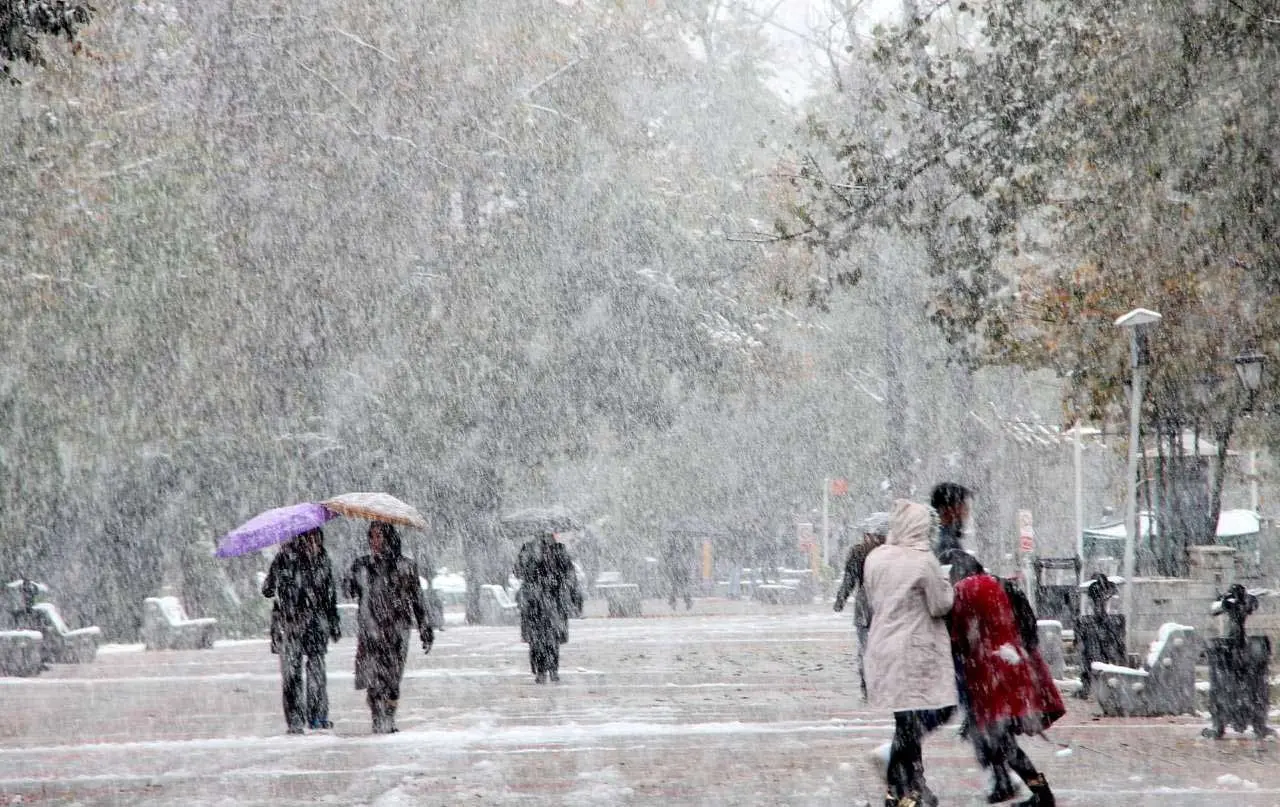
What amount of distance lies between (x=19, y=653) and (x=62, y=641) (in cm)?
309

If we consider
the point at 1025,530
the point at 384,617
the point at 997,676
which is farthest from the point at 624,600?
the point at 997,676

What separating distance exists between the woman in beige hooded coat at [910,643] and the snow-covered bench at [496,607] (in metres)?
31.5

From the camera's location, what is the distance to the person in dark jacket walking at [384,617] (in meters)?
14.0

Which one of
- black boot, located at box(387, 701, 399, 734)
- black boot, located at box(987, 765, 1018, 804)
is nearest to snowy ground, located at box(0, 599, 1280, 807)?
black boot, located at box(387, 701, 399, 734)

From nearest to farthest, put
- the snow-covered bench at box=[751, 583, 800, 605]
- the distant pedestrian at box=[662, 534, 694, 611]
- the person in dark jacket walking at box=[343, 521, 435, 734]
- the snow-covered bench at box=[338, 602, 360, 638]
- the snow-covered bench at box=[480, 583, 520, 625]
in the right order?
the person in dark jacket walking at box=[343, 521, 435, 734], the snow-covered bench at box=[338, 602, 360, 638], the snow-covered bench at box=[480, 583, 520, 625], the distant pedestrian at box=[662, 534, 694, 611], the snow-covered bench at box=[751, 583, 800, 605]

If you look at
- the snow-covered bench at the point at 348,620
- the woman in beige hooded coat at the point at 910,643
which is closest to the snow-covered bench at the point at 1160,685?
the woman in beige hooded coat at the point at 910,643

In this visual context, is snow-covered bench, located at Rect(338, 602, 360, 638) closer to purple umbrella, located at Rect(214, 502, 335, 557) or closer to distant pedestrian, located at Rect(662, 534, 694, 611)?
distant pedestrian, located at Rect(662, 534, 694, 611)

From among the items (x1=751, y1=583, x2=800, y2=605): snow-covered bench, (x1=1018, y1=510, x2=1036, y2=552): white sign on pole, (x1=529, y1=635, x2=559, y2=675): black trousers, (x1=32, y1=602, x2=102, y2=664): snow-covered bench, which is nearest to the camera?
(x1=529, y1=635, x2=559, y2=675): black trousers

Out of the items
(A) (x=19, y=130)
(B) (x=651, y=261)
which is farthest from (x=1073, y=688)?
(B) (x=651, y=261)

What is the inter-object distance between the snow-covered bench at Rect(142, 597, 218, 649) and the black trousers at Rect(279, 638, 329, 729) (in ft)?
50.3

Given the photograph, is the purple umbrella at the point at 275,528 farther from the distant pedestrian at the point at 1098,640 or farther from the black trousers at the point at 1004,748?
the distant pedestrian at the point at 1098,640

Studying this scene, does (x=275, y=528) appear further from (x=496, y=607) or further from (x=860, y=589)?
(x=496, y=607)

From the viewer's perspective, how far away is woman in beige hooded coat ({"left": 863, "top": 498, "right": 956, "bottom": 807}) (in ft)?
27.7

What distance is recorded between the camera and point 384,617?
45.9ft
